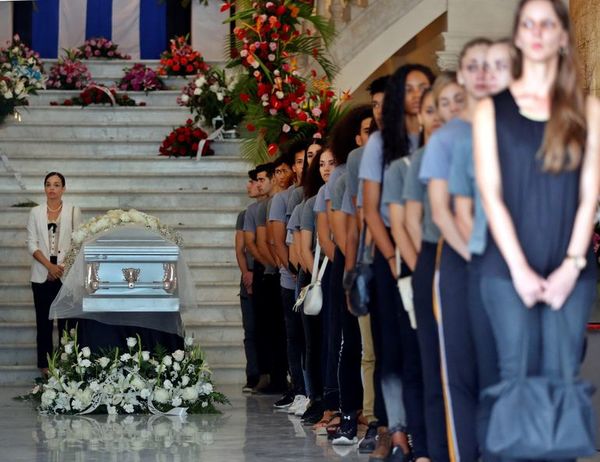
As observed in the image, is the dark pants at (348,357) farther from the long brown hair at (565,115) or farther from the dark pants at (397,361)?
the long brown hair at (565,115)

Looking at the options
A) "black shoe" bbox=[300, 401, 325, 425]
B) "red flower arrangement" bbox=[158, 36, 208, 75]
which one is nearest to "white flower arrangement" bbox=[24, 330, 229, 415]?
"black shoe" bbox=[300, 401, 325, 425]

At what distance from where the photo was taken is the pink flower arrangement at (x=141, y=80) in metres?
15.4

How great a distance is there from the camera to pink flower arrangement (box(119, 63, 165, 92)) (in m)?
15.4

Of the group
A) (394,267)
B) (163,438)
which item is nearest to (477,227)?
(394,267)

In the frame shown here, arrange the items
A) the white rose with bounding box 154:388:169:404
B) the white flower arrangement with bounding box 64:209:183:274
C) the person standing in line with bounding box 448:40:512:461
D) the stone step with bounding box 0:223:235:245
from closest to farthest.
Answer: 1. the person standing in line with bounding box 448:40:512:461
2. the white rose with bounding box 154:388:169:404
3. the white flower arrangement with bounding box 64:209:183:274
4. the stone step with bounding box 0:223:235:245

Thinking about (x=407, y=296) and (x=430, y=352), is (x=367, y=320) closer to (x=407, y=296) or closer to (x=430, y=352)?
(x=407, y=296)

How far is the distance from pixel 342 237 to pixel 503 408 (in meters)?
2.76

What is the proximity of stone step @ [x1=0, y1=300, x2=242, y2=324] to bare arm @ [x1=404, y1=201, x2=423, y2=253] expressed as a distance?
6487mm

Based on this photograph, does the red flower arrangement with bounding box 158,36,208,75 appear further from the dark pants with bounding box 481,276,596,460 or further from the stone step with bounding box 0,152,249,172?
the dark pants with bounding box 481,276,596,460

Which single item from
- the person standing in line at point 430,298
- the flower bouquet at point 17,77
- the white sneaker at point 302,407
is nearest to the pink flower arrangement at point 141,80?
the flower bouquet at point 17,77

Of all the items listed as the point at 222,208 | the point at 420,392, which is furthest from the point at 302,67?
the point at 420,392

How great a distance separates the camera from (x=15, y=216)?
1256 cm

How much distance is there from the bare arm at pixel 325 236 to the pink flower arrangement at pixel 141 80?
8.32 metres

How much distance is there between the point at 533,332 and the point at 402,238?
130 cm
